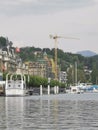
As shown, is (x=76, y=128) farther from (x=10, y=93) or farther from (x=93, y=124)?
(x=10, y=93)

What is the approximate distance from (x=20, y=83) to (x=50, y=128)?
144161 mm

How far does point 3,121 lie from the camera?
57.6 metres

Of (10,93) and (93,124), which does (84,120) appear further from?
(10,93)

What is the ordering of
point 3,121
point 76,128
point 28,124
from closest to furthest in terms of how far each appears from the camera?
point 76,128
point 28,124
point 3,121

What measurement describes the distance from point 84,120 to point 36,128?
30.0 feet

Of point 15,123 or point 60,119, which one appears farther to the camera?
point 60,119

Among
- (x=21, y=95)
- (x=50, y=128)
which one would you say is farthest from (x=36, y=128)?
(x=21, y=95)

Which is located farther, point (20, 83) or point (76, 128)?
point (20, 83)

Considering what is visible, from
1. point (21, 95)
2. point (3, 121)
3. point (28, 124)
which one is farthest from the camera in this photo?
point (21, 95)

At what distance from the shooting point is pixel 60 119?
5988 cm

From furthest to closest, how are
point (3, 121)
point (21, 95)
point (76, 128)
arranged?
point (21, 95) < point (3, 121) < point (76, 128)

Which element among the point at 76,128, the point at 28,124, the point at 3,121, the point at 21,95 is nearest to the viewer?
the point at 76,128

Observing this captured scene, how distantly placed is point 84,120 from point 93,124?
4.40 metres

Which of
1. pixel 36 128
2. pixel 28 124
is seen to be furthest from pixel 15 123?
pixel 36 128
